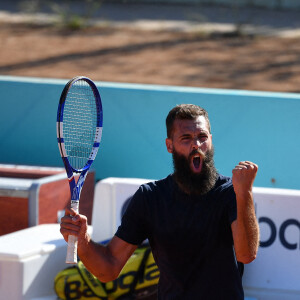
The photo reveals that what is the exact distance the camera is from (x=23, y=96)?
719 centimetres

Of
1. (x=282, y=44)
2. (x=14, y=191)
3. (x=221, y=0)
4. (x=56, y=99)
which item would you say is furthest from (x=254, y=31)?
(x=14, y=191)

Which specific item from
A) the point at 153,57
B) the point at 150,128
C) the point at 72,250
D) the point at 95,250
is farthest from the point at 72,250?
the point at 153,57

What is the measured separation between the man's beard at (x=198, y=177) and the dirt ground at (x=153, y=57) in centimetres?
687

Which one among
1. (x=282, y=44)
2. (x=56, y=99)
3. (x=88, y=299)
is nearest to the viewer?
(x=88, y=299)

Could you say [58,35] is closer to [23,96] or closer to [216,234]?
[23,96]

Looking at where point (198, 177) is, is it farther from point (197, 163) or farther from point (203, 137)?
point (203, 137)

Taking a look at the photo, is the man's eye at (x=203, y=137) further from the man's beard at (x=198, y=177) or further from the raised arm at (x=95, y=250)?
the raised arm at (x=95, y=250)

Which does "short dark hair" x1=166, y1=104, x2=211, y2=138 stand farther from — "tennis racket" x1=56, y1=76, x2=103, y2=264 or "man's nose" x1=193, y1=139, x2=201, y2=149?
"tennis racket" x1=56, y1=76, x2=103, y2=264

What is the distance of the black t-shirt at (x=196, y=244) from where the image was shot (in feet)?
9.93

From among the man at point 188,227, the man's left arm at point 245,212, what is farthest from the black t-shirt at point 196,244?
the man's left arm at point 245,212

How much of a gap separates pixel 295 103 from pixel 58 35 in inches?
276

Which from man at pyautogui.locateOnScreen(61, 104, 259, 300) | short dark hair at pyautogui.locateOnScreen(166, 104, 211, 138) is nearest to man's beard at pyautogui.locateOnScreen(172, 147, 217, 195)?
man at pyautogui.locateOnScreen(61, 104, 259, 300)

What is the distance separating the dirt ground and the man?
6.84 m

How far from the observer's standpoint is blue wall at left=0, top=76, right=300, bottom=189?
639cm
